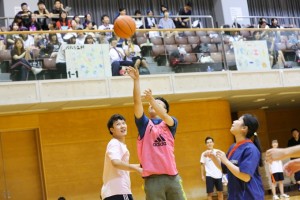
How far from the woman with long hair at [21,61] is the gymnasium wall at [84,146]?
2.46m

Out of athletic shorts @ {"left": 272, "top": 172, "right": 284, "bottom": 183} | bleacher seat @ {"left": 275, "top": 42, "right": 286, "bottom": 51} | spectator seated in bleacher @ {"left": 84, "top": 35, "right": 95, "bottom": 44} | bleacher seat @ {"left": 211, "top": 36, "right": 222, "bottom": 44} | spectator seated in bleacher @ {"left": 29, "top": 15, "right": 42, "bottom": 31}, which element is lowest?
athletic shorts @ {"left": 272, "top": 172, "right": 284, "bottom": 183}

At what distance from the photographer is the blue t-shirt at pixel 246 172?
4.65m

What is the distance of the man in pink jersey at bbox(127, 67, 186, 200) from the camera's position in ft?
16.7

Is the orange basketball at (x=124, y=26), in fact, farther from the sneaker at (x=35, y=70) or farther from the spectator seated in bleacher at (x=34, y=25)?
the spectator seated in bleacher at (x=34, y=25)

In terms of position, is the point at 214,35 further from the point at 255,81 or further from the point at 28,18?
the point at 28,18

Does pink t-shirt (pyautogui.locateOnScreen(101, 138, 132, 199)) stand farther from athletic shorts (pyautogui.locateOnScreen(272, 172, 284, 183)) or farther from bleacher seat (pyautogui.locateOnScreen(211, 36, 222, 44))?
athletic shorts (pyautogui.locateOnScreen(272, 172, 284, 183))

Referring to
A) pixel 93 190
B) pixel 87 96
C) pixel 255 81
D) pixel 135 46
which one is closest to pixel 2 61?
pixel 87 96

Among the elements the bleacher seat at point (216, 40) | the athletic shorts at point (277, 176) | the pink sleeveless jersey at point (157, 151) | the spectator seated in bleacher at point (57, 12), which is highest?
the spectator seated in bleacher at point (57, 12)

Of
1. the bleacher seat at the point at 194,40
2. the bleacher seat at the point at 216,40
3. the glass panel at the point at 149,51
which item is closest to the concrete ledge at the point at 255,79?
the glass panel at the point at 149,51

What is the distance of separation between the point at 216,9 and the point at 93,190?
9511 mm

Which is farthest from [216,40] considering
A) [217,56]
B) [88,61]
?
[88,61]

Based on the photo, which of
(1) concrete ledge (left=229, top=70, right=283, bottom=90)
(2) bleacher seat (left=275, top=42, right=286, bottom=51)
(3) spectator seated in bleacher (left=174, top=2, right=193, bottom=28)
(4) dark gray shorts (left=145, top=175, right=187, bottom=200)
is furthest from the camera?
(3) spectator seated in bleacher (left=174, top=2, right=193, bottom=28)

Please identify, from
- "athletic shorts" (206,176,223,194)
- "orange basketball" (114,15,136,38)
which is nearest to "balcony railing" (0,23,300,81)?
"orange basketball" (114,15,136,38)

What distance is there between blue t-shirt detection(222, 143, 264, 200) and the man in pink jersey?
2.04 ft
